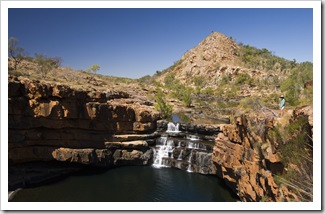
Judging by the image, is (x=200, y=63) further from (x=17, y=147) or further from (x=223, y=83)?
(x=17, y=147)

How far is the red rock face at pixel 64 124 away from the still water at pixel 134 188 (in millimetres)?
1683

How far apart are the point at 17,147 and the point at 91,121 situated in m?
4.88

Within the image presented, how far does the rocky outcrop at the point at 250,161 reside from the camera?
8275 millimetres

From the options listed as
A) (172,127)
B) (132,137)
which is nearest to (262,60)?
(172,127)

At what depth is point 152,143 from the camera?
19578 mm

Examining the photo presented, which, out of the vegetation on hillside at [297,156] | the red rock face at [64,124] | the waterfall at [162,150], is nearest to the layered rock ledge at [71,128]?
the red rock face at [64,124]

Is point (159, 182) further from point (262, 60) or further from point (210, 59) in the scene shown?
point (262, 60)

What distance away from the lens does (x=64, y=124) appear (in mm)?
16375

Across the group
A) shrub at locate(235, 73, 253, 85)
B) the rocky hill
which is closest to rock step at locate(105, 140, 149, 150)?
the rocky hill

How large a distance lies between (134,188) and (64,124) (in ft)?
21.5

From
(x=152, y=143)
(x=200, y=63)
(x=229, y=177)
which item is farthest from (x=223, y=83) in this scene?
(x=229, y=177)

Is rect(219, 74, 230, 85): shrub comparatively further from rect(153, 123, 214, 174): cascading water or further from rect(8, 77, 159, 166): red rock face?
rect(8, 77, 159, 166): red rock face

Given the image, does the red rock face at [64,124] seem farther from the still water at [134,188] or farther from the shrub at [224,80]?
the shrub at [224,80]

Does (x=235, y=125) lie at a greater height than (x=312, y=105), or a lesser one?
lesser
